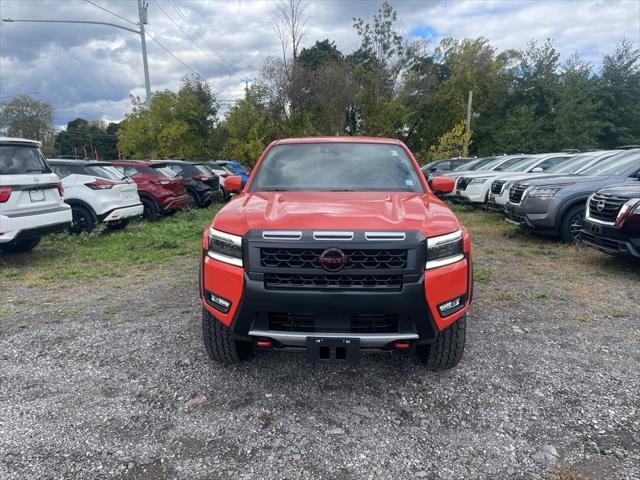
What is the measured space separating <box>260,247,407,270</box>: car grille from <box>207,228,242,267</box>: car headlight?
0.74 feet

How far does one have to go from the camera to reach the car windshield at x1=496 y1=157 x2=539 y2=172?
11998 millimetres

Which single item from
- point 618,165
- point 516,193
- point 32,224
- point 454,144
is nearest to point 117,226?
point 32,224

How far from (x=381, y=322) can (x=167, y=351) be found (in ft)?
6.43

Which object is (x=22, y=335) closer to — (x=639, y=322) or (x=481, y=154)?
(x=639, y=322)

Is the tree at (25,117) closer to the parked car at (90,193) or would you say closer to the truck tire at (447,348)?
the parked car at (90,193)

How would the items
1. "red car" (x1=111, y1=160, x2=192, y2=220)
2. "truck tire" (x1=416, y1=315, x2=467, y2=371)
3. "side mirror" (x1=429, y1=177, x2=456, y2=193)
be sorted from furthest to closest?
1. "red car" (x1=111, y1=160, x2=192, y2=220)
2. "side mirror" (x1=429, y1=177, x2=456, y2=193)
3. "truck tire" (x1=416, y1=315, x2=467, y2=371)

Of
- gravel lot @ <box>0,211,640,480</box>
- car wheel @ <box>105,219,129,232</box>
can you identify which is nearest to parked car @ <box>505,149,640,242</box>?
gravel lot @ <box>0,211,640,480</box>

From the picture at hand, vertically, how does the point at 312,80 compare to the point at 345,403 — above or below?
above

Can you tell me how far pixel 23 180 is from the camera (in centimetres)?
611

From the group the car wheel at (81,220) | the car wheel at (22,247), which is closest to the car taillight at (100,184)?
the car wheel at (81,220)

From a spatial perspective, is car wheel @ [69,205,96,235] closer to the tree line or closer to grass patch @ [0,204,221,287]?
grass patch @ [0,204,221,287]

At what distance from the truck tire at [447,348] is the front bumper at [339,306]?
0.25 meters

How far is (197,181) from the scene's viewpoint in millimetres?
13719

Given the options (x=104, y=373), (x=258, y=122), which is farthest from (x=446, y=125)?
(x=104, y=373)
